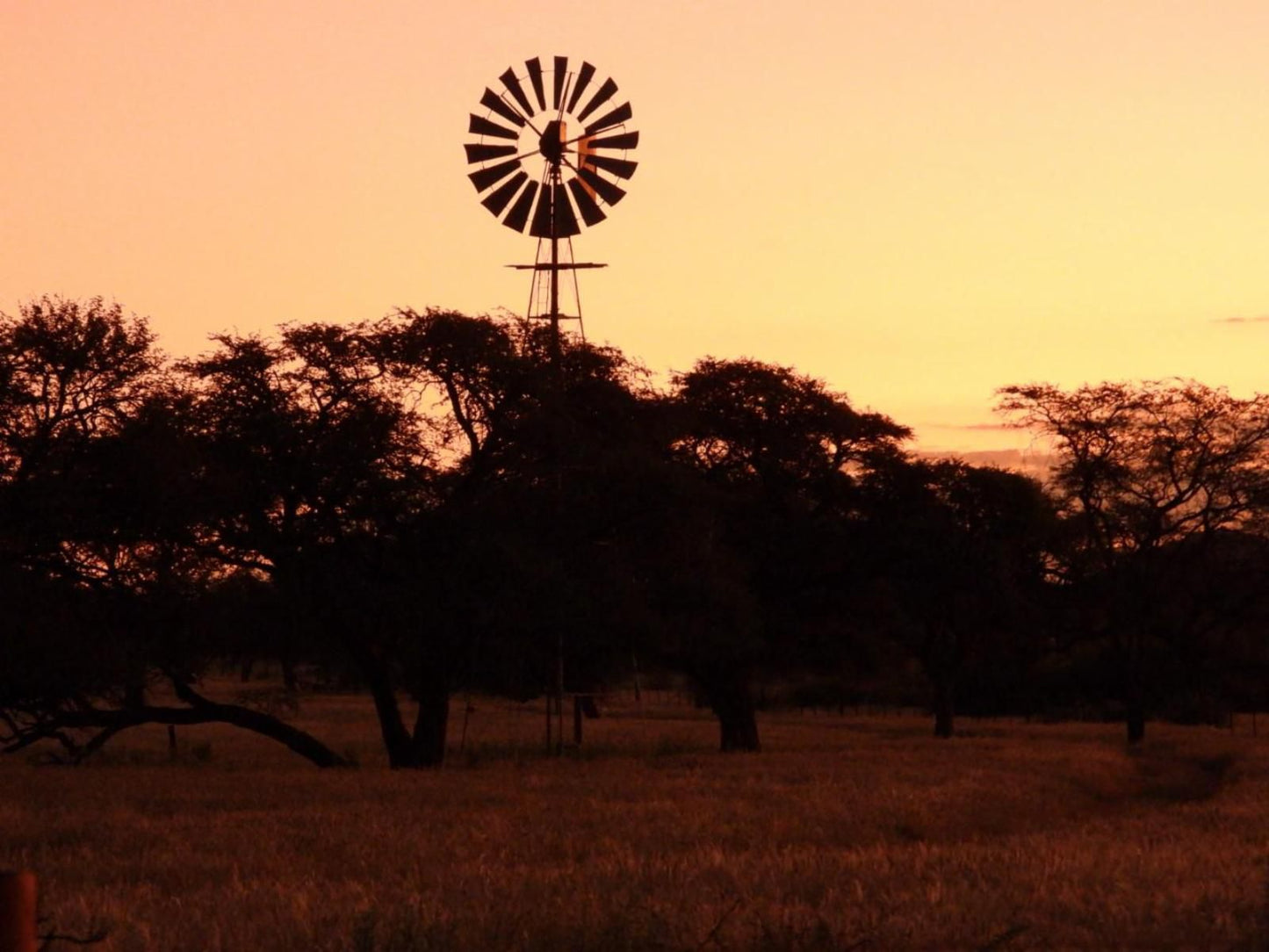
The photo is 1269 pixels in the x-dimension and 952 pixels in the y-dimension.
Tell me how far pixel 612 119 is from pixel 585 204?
2642 millimetres

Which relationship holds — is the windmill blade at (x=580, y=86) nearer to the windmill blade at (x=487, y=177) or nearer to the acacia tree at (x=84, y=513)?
the windmill blade at (x=487, y=177)

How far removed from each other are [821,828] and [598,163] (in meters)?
26.2

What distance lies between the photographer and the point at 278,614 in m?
36.8

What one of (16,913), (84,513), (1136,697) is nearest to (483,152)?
(84,513)

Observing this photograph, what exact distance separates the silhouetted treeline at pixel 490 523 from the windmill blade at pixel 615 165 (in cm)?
621

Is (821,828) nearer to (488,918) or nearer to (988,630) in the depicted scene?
(488,918)

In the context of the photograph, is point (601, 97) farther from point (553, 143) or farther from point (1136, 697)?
Answer: point (1136, 697)

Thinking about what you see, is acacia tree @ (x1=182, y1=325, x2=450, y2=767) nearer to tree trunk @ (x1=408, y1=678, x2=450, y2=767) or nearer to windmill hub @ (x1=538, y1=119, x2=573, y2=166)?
tree trunk @ (x1=408, y1=678, x2=450, y2=767)

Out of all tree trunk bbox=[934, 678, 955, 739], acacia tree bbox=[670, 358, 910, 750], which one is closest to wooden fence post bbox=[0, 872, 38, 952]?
acacia tree bbox=[670, 358, 910, 750]

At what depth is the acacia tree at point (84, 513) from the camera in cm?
3109

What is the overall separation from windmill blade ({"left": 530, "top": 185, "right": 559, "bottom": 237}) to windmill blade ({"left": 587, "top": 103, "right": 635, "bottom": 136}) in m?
2.26

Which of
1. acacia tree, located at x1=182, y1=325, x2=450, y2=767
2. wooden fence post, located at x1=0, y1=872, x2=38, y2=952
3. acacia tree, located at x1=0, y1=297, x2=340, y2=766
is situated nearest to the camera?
wooden fence post, located at x1=0, y1=872, x2=38, y2=952

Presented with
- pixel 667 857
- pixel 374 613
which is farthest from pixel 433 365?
pixel 667 857

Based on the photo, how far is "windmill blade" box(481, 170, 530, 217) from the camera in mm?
46125
